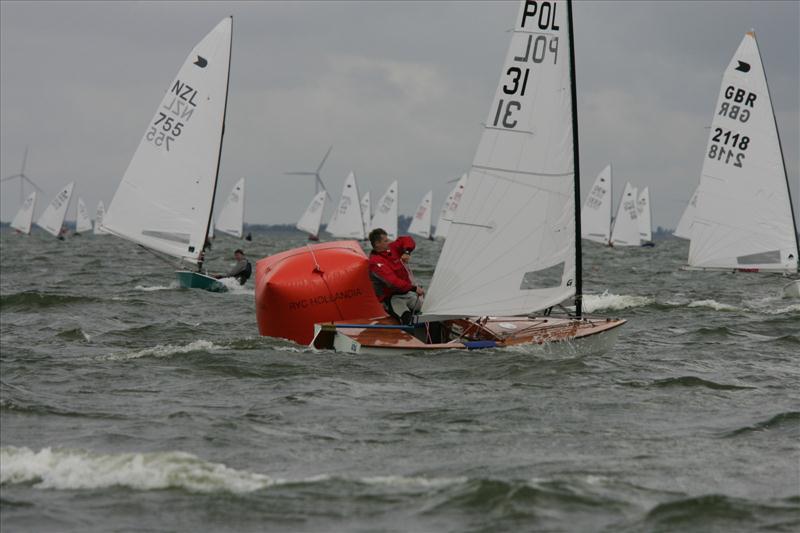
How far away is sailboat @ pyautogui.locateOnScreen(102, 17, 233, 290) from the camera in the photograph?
961 inches

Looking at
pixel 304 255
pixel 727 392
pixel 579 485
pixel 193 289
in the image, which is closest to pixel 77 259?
pixel 193 289

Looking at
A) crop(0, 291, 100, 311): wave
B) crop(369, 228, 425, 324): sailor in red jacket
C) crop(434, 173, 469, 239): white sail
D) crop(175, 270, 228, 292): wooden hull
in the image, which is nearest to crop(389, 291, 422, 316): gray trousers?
crop(369, 228, 425, 324): sailor in red jacket

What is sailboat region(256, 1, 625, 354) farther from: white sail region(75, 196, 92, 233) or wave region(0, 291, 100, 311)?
white sail region(75, 196, 92, 233)

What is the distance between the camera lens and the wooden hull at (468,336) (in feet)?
41.9

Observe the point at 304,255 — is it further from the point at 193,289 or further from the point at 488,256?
the point at 193,289

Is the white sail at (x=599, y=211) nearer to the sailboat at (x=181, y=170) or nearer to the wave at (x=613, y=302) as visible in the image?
the wave at (x=613, y=302)

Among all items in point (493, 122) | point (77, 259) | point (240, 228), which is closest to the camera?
point (493, 122)

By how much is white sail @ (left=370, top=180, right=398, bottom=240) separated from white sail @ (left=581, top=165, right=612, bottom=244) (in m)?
15.2

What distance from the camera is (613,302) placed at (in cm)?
2320

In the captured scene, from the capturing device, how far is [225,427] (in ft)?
30.3

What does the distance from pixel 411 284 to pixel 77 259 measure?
108 feet

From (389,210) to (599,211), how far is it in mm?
17088

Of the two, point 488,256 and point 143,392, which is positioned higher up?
point 488,256

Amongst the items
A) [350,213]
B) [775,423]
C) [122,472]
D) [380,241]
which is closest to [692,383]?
[775,423]
